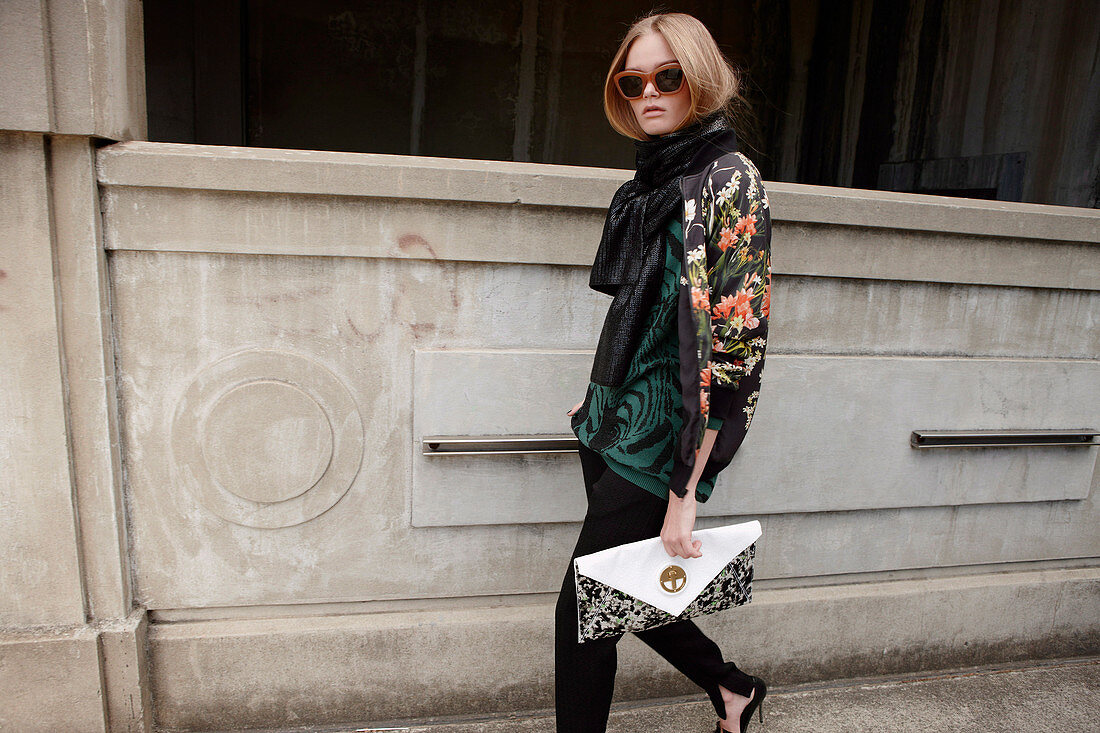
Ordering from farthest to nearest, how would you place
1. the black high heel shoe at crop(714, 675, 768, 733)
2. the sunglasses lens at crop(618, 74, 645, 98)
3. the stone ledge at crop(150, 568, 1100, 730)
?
the stone ledge at crop(150, 568, 1100, 730), the black high heel shoe at crop(714, 675, 768, 733), the sunglasses lens at crop(618, 74, 645, 98)

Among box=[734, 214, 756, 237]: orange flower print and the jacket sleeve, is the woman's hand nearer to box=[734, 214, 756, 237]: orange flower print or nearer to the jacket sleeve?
the jacket sleeve

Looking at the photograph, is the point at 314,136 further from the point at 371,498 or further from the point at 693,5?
the point at 371,498

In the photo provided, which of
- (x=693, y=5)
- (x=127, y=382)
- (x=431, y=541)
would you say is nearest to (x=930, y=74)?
(x=693, y=5)

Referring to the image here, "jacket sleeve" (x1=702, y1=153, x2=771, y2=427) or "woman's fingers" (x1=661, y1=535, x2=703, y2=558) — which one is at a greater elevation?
"jacket sleeve" (x1=702, y1=153, x2=771, y2=427)

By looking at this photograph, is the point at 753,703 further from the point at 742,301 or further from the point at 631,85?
the point at 631,85

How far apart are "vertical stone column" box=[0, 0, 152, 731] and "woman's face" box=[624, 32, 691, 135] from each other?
4.89 feet

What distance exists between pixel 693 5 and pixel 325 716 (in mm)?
6474

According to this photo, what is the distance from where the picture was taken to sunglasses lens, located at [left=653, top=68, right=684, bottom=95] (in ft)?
4.94

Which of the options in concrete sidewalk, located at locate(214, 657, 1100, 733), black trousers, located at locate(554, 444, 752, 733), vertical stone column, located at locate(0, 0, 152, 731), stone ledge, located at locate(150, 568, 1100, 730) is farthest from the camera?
concrete sidewalk, located at locate(214, 657, 1100, 733)

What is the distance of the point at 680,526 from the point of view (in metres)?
1.57

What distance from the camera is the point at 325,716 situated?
2.40 m

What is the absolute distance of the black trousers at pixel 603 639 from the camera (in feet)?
5.54

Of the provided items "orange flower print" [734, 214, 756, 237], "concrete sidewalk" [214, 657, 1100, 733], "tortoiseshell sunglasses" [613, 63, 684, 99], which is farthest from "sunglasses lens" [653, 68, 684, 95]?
"concrete sidewalk" [214, 657, 1100, 733]

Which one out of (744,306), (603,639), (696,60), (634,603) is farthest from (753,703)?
(696,60)
